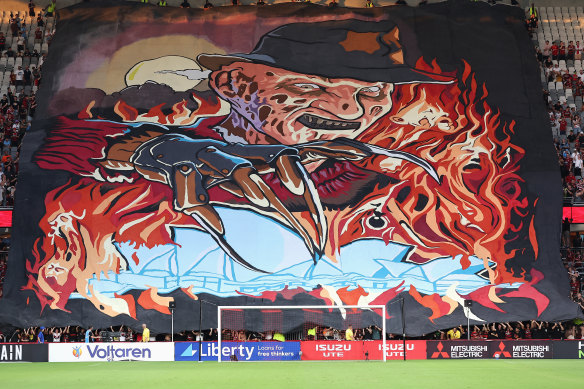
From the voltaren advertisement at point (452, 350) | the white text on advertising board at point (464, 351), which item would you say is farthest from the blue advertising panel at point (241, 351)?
the white text on advertising board at point (464, 351)

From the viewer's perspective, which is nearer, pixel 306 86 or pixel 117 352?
pixel 117 352

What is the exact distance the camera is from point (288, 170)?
3669cm

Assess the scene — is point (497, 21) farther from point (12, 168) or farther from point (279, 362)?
point (12, 168)

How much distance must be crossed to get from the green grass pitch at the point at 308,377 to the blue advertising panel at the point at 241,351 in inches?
201

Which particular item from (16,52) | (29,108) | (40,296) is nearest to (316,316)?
(40,296)

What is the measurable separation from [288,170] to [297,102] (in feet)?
12.5

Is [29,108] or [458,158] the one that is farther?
[29,108]

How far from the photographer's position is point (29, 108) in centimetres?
4169

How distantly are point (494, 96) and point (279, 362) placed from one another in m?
19.3

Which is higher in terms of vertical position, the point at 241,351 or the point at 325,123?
the point at 325,123

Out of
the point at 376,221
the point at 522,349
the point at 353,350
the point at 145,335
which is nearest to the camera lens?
the point at 353,350

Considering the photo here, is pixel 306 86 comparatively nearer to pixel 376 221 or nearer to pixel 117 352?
pixel 376 221

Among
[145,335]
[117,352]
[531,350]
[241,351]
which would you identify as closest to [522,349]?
[531,350]

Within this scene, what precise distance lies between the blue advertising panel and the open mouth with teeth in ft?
43.7
